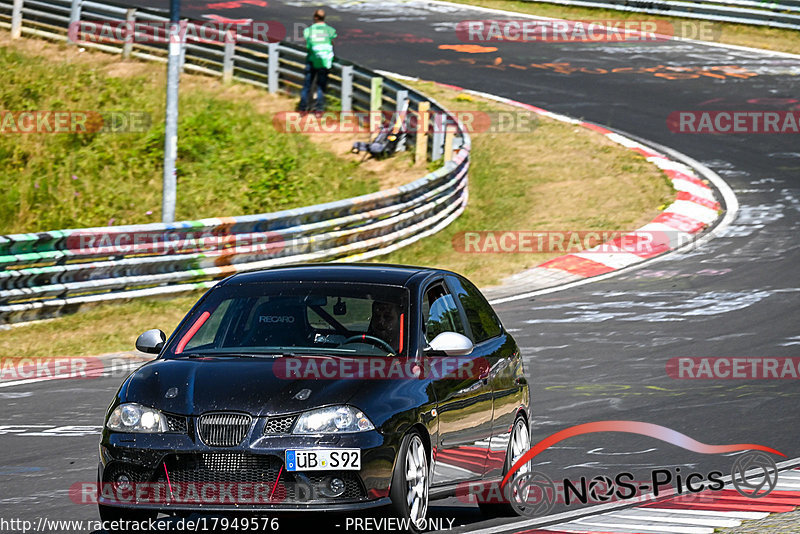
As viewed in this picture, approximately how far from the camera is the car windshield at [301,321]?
22.1 feet

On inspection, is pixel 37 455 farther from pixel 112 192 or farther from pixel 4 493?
pixel 112 192

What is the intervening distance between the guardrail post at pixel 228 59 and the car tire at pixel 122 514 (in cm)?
2251

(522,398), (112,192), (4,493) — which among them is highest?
(522,398)

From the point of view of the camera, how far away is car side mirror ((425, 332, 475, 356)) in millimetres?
6535

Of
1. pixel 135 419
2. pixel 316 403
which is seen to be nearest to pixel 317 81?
pixel 135 419

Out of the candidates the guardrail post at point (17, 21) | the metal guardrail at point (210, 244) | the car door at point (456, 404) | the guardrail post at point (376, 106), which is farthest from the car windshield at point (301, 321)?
the guardrail post at point (17, 21)

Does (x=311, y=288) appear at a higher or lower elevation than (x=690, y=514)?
higher

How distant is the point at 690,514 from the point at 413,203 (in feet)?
36.8

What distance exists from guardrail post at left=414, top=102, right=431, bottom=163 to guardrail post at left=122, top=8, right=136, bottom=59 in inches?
382

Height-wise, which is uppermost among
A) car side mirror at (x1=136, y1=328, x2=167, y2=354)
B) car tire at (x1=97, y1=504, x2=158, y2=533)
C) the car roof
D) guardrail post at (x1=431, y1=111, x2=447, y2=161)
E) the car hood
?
the car roof

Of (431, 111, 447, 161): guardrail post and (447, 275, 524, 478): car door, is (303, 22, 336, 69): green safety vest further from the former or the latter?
(447, 275, 524, 478): car door

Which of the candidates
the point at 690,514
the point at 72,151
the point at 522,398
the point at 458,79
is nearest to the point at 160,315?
the point at 522,398

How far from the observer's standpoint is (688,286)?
49.3 feet

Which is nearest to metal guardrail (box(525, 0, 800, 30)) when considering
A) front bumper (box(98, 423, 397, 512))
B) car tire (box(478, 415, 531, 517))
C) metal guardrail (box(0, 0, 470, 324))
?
metal guardrail (box(0, 0, 470, 324))
